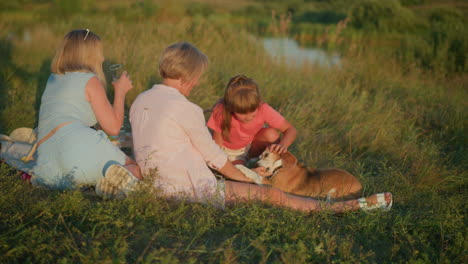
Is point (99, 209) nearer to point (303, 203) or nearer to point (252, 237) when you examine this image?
point (252, 237)

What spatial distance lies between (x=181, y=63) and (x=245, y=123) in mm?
1206

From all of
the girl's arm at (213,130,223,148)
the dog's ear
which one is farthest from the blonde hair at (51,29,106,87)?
the dog's ear

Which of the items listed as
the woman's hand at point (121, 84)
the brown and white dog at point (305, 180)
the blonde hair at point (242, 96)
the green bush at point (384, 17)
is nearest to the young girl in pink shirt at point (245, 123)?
the blonde hair at point (242, 96)

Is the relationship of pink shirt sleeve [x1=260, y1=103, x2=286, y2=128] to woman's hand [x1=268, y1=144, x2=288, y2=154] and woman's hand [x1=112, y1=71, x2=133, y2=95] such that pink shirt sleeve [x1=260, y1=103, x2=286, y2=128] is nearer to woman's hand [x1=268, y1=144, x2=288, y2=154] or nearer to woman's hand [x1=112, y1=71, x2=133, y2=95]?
woman's hand [x1=268, y1=144, x2=288, y2=154]

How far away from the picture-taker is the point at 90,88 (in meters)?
3.09

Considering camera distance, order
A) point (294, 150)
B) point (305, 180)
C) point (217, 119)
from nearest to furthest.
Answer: point (305, 180) < point (217, 119) < point (294, 150)

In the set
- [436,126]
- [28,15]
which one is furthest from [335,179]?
[28,15]

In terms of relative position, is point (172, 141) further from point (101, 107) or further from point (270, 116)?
point (270, 116)

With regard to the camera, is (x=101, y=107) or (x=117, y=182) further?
(x=101, y=107)

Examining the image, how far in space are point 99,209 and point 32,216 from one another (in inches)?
17.9

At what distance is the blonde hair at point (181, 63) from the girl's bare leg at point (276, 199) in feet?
3.13

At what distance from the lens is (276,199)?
3146mm

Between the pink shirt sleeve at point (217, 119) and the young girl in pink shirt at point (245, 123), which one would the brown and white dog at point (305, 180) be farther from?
the pink shirt sleeve at point (217, 119)

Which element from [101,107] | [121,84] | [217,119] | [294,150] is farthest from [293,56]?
[101,107]
